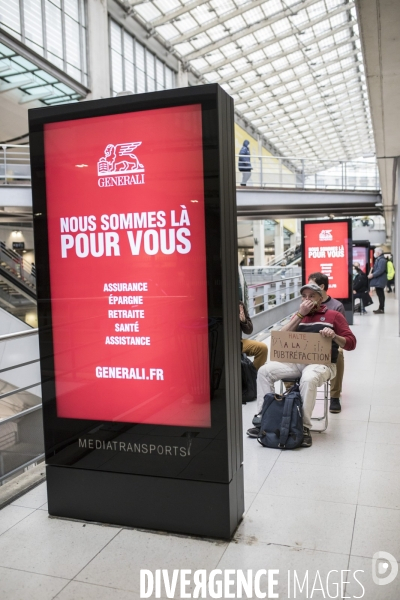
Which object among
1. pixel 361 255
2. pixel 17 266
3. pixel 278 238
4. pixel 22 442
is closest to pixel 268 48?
pixel 361 255

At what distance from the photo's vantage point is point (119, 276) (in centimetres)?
333

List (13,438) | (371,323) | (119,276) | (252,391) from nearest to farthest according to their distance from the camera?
(119,276)
(252,391)
(13,438)
(371,323)

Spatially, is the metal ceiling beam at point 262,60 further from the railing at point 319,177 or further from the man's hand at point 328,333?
the man's hand at point 328,333

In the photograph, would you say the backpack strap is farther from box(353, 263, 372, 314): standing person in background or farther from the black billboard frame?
box(353, 263, 372, 314): standing person in background

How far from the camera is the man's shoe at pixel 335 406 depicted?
19.7 ft

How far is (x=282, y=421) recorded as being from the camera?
4848mm

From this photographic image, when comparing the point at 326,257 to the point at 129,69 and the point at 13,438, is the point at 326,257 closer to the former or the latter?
→ the point at 13,438

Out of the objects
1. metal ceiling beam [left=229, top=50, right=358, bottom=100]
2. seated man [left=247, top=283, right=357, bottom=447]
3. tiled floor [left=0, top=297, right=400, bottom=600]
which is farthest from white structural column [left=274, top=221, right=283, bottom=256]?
Answer: tiled floor [left=0, top=297, right=400, bottom=600]

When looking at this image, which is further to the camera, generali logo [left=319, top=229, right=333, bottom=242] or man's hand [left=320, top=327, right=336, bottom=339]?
generali logo [left=319, top=229, right=333, bottom=242]

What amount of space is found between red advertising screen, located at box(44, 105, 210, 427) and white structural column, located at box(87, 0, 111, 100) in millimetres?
21171

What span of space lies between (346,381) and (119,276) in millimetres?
4920

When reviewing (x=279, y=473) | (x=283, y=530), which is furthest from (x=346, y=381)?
(x=283, y=530)

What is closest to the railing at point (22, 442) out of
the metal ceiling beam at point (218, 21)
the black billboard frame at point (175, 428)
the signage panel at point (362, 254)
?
the black billboard frame at point (175, 428)

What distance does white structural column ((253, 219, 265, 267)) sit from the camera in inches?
1671
